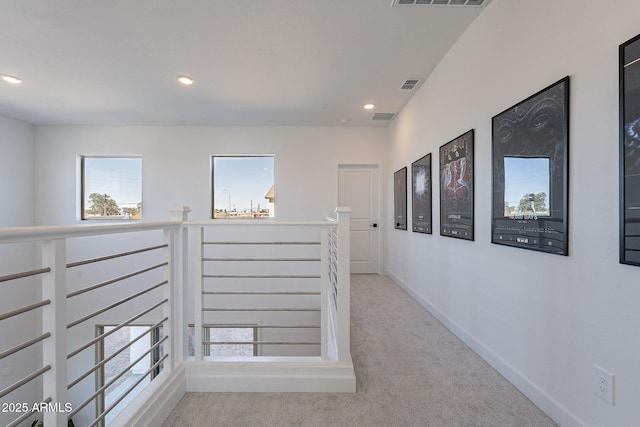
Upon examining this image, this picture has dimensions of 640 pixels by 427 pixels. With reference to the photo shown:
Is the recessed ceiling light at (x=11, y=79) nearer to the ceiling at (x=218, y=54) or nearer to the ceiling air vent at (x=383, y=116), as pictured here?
the ceiling at (x=218, y=54)

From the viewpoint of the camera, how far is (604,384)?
4.06 ft

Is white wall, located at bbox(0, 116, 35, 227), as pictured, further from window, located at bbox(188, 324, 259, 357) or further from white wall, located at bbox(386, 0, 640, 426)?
white wall, located at bbox(386, 0, 640, 426)

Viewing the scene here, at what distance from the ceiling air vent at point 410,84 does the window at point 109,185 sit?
4.46 metres

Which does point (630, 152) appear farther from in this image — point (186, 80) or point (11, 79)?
point (11, 79)

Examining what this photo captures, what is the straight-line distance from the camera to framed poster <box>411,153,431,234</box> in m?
3.15

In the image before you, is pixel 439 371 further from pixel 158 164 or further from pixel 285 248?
pixel 158 164

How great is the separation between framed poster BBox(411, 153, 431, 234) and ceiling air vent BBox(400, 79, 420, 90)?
0.86 metres

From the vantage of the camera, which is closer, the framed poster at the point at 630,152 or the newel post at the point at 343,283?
the framed poster at the point at 630,152

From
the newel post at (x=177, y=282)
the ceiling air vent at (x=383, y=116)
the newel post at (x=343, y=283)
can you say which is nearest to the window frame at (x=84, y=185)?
the newel post at (x=177, y=282)

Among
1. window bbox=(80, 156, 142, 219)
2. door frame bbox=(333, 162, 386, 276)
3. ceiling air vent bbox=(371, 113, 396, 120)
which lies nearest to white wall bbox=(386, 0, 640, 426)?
ceiling air vent bbox=(371, 113, 396, 120)

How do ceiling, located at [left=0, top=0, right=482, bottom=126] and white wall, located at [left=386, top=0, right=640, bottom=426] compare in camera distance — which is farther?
ceiling, located at [left=0, top=0, right=482, bottom=126]

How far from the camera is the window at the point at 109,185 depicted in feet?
16.6

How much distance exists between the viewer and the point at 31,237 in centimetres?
88

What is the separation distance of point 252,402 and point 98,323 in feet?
15.1
